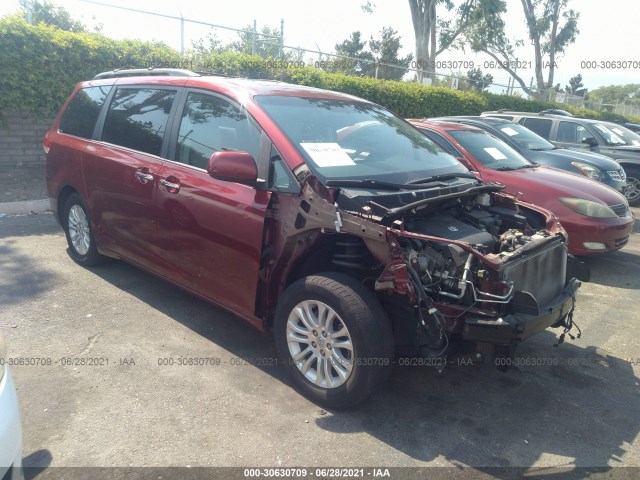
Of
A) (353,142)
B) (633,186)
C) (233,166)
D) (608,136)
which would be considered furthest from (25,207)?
(633,186)

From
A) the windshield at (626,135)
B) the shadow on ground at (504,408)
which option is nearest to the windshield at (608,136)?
the windshield at (626,135)

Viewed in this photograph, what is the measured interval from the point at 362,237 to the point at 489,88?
80.2ft

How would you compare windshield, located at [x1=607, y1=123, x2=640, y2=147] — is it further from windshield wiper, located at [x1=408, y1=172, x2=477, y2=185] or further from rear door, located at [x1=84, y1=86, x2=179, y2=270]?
rear door, located at [x1=84, y1=86, x2=179, y2=270]

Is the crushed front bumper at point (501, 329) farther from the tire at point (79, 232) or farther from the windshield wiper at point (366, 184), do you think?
the tire at point (79, 232)

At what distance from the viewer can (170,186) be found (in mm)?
4090

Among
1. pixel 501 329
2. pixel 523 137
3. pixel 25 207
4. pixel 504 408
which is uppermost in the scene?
pixel 523 137

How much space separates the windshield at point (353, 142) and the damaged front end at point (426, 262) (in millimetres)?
233

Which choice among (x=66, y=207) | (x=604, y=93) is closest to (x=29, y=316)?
(x=66, y=207)

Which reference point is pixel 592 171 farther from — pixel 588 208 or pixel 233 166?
pixel 233 166

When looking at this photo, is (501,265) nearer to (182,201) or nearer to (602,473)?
(602,473)

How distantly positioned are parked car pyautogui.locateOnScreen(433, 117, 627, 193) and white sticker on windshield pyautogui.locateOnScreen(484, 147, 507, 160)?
116cm

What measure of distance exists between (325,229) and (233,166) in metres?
0.74

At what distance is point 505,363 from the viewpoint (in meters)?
3.21

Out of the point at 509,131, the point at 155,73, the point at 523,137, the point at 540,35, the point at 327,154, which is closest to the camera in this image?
the point at 327,154
